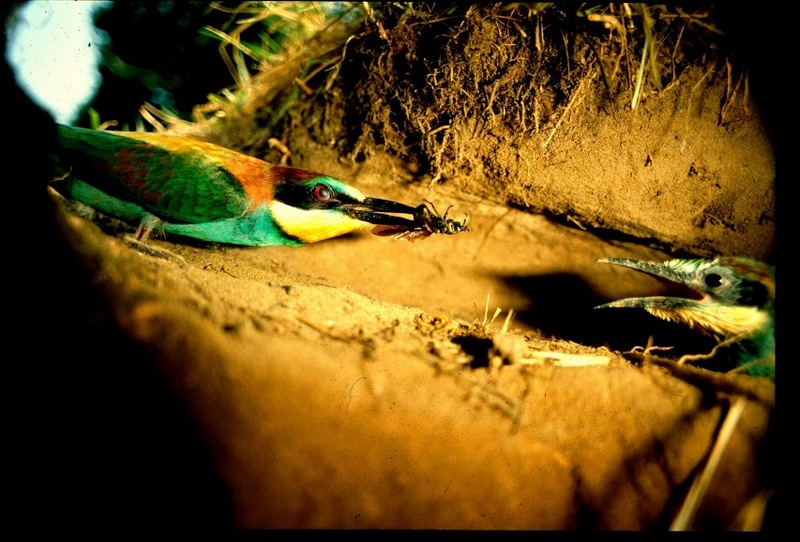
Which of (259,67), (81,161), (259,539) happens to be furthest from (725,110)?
(81,161)

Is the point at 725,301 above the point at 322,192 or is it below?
below

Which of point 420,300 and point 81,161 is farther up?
point 81,161

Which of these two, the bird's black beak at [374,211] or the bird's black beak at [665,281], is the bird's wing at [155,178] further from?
the bird's black beak at [665,281]

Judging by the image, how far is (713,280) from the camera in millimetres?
1948

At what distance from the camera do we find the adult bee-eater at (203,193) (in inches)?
72.1

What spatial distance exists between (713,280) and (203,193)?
8.86 ft

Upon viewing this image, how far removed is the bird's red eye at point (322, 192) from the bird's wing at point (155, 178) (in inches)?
14.3

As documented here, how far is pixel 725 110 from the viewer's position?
1854mm

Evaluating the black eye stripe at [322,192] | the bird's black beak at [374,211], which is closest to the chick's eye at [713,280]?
the bird's black beak at [374,211]

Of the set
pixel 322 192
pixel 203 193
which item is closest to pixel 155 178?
pixel 203 193

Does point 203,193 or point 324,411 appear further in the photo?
point 203,193

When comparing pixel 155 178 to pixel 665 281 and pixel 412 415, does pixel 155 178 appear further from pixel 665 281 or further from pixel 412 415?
pixel 665 281

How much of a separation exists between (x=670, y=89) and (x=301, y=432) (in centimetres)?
236

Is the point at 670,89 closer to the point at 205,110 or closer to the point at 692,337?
the point at 692,337
